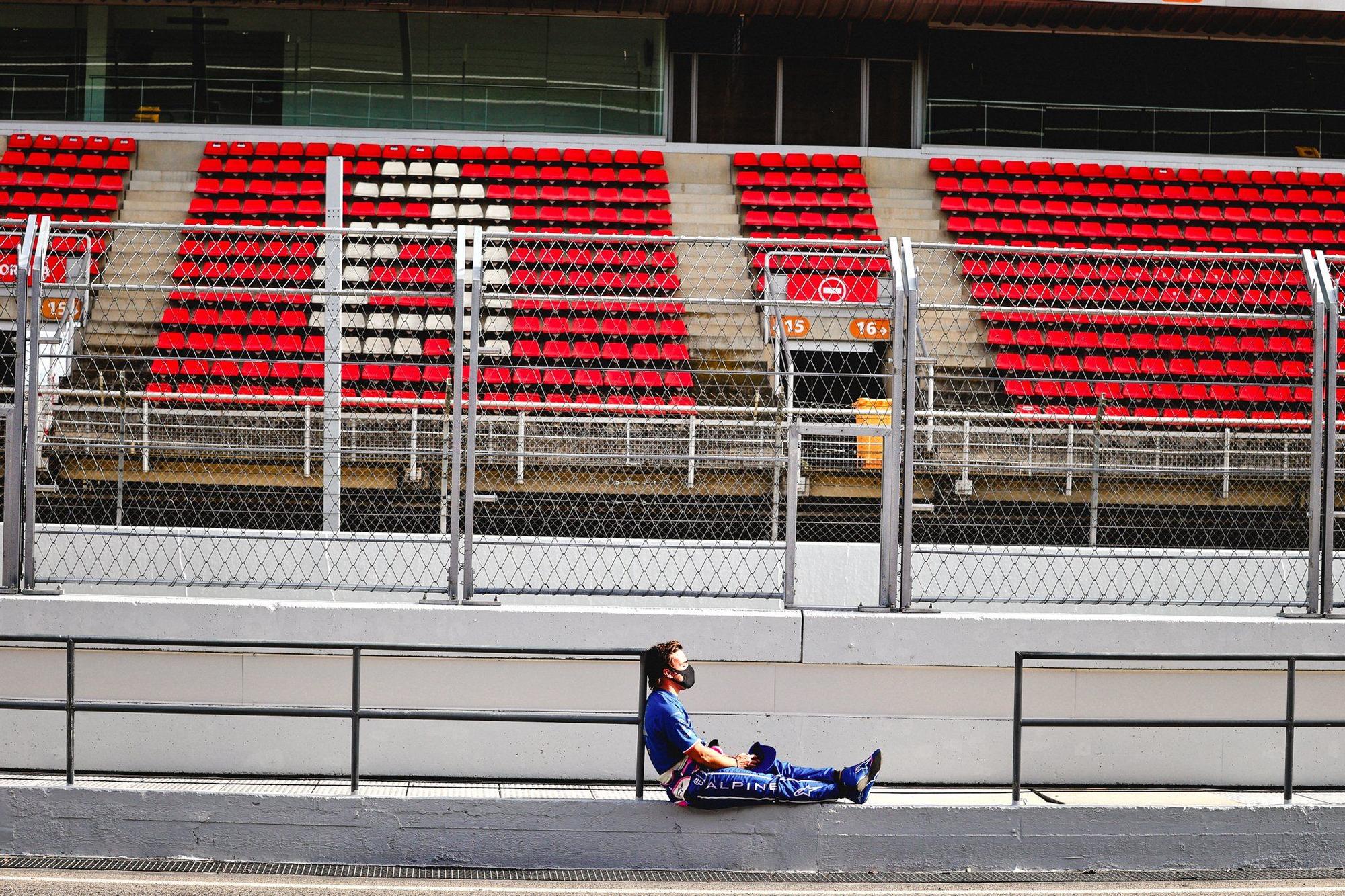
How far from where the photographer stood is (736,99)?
1856 centimetres

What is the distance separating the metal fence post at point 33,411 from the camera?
5.99 metres

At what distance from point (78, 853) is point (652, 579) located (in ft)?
9.41

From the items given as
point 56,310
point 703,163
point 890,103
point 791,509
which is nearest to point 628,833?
point 791,509

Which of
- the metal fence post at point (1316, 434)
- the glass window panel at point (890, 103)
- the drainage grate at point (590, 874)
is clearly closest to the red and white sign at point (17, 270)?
the drainage grate at point (590, 874)

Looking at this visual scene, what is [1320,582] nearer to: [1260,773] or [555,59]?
[1260,773]

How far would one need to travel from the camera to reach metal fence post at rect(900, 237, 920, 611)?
238 inches


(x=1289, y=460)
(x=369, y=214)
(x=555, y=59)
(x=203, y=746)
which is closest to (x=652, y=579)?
(x=203, y=746)

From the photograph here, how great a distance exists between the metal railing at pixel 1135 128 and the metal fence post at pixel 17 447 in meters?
14.7

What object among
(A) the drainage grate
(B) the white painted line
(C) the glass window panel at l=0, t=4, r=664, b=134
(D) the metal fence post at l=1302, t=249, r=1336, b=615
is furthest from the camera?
(C) the glass window panel at l=0, t=4, r=664, b=134

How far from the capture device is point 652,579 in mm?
6629

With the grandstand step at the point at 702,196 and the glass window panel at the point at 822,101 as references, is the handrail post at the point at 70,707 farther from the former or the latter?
the glass window panel at the point at 822,101

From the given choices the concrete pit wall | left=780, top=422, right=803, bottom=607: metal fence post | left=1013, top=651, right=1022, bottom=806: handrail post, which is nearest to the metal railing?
the concrete pit wall

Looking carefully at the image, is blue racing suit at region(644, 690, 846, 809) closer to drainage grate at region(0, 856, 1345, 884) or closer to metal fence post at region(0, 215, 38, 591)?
drainage grate at region(0, 856, 1345, 884)

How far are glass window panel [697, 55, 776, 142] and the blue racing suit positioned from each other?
14391 mm
